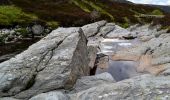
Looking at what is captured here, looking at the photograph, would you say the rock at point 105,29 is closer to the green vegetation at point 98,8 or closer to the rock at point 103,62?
the rock at point 103,62

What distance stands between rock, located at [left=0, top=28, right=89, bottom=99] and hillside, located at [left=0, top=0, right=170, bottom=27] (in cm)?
7358

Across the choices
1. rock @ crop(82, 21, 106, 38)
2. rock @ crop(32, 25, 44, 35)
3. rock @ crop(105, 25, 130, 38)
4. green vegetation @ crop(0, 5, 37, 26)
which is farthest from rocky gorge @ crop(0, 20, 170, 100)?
green vegetation @ crop(0, 5, 37, 26)

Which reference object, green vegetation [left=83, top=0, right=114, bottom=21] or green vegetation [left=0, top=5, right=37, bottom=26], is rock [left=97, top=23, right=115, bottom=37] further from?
green vegetation [left=83, top=0, right=114, bottom=21]

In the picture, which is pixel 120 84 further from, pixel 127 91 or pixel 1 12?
pixel 1 12

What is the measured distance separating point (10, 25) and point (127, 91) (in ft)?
236

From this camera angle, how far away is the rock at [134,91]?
52.9 ft

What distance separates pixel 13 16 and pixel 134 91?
3239 inches

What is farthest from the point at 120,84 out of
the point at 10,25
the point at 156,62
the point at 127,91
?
the point at 10,25

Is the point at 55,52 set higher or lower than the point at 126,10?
higher

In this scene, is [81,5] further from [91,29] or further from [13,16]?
[91,29]

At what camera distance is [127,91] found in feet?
55.4

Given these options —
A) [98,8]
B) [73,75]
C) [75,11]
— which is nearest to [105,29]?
[75,11]

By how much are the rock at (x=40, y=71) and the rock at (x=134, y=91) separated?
155 inches

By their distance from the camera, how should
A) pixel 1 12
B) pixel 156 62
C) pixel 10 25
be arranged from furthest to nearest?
pixel 1 12, pixel 10 25, pixel 156 62
